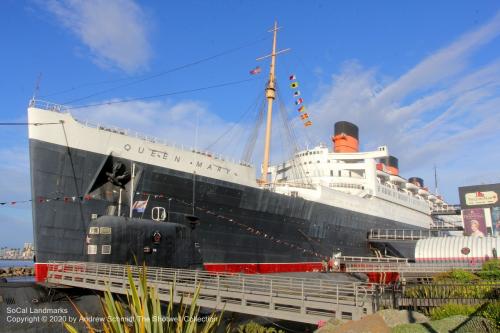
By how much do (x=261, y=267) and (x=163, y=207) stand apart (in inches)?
326

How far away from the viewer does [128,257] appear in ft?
51.8

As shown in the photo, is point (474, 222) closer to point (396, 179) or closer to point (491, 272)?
point (396, 179)

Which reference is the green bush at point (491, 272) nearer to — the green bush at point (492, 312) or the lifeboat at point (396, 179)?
the green bush at point (492, 312)

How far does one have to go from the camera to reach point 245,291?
1309 cm

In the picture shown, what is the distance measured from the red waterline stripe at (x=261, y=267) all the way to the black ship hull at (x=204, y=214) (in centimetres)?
6

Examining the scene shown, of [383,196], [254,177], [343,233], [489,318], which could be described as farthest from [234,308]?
[383,196]

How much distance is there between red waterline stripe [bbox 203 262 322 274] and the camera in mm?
23734

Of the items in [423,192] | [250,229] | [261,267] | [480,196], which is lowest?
[261,267]

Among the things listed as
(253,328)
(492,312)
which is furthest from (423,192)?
(492,312)

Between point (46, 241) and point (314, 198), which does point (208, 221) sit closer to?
point (46, 241)

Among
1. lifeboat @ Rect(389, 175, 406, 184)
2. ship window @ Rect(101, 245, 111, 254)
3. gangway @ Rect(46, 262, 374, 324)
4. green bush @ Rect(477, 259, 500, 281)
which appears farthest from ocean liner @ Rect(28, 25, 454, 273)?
lifeboat @ Rect(389, 175, 406, 184)

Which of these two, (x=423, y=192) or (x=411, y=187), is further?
(x=423, y=192)

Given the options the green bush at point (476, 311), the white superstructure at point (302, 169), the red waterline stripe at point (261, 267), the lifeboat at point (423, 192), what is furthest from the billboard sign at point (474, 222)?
the green bush at point (476, 311)

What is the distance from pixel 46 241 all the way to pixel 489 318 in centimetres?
1723
